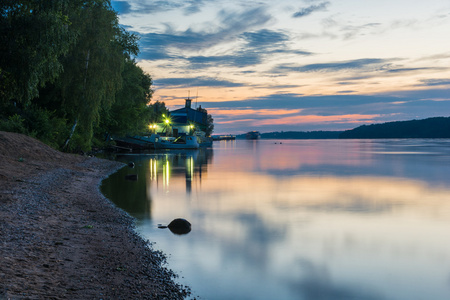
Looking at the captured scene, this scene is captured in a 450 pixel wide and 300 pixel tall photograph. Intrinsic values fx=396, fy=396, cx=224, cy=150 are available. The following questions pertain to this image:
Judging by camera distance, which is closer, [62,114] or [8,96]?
[8,96]

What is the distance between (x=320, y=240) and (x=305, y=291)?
4.84 meters

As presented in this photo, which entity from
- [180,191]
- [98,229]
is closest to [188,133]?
[180,191]

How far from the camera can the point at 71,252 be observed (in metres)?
9.53

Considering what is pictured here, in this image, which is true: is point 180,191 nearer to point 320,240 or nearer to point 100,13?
point 320,240

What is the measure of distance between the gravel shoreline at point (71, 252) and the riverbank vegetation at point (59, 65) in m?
5.58

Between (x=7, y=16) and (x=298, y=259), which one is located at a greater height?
(x=7, y=16)

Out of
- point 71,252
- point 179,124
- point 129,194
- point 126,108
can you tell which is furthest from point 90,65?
point 179,124

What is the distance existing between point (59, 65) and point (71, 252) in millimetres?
13080

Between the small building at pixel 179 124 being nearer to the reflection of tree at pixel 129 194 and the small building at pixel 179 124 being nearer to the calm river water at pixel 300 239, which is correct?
the reflection of tree at pixel 129 194

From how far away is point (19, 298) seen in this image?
253 inches

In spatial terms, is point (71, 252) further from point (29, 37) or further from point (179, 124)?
point (179, 124)

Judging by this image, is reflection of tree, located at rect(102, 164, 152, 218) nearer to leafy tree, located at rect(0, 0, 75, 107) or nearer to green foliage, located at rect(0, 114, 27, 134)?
leafy tree, located at rect(0, 0, 75, 107)

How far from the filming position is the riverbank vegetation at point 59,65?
1795 cm

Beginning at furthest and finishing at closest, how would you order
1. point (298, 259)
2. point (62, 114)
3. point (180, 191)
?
point (62, 114) < point (180, 191) < point (298, 259)
